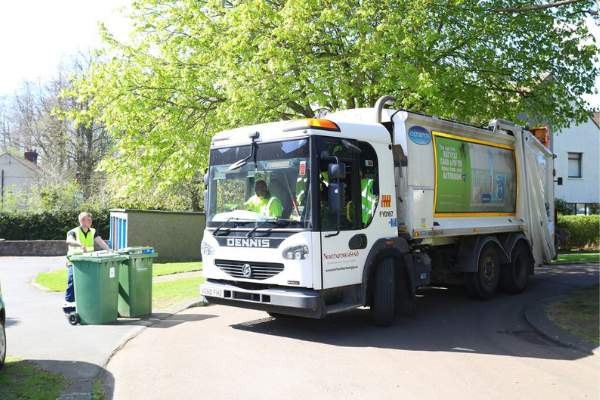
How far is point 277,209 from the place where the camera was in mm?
7207

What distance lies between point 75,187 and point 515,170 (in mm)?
21920

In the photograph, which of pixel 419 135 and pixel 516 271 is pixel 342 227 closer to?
pixel 419 135

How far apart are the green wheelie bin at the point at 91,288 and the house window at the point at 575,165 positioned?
3234 cm

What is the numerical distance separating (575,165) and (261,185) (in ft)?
105

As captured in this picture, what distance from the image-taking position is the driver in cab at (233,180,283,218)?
7.23 m

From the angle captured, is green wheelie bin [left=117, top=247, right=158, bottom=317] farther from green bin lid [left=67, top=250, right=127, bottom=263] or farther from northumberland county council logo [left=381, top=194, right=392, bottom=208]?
northumberland county council logo [left=381, top=194, right=392, bottom=208]

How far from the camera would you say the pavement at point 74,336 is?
228 inches

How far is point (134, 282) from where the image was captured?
27.9 feet

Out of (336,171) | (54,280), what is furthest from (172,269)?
(336,171)

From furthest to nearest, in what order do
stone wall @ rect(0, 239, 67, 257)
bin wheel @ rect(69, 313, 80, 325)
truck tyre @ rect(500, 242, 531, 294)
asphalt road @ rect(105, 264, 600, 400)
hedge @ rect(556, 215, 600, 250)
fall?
hedge @ rect(556, 215, 600, 250), stone wall @ rect(0, 239, 67, 257), truck tyre @ rect(500, 242, 531, 294), bin wheel @ rect(69, 313, 80, 325), asphalt road @ rect(105, 264, 600, 400)

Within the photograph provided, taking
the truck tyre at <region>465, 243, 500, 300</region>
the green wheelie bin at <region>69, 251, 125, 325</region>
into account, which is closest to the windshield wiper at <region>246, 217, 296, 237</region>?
the green wheelie bin at <region>69, 251, 125, 325</region>

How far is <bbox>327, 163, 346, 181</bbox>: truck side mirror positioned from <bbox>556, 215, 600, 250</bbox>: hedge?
1971 centimetres

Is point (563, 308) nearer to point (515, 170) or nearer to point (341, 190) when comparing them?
point (515, 170)

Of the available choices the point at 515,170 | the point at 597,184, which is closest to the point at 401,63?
the point at 515,170
